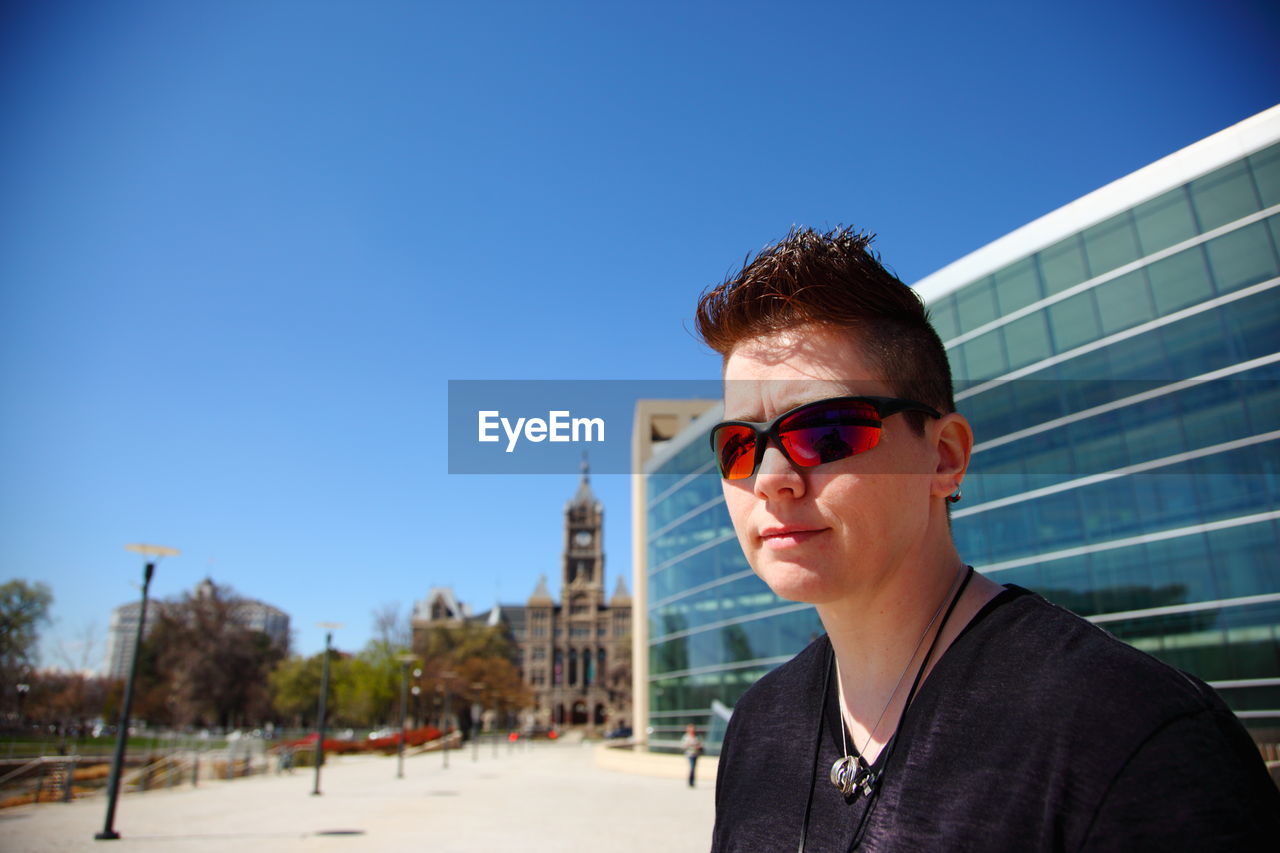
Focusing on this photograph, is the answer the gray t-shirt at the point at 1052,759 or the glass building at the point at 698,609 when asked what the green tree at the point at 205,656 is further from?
the gray t-shirt at the point at 1052,759

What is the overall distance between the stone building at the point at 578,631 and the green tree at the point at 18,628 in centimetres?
6678

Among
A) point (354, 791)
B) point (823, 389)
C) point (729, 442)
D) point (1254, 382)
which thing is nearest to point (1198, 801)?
point (823, 389)

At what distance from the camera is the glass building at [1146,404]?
1692 centimetres

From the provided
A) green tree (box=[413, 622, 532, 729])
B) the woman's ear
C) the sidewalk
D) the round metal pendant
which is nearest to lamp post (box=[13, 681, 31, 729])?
green tree (box=[413, 622, 532, 729])

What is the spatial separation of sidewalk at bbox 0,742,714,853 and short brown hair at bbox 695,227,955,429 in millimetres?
11111

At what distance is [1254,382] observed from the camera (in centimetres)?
1703

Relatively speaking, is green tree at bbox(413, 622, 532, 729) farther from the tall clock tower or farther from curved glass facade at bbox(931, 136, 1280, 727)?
curved glass facade at bbox(931, 136, 1280, 727)

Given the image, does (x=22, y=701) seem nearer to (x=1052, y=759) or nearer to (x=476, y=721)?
(x=476, y=721)

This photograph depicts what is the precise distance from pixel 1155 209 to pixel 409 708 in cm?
7590

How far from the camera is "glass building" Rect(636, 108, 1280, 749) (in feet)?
55.5

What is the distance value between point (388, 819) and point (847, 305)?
57.6 ft

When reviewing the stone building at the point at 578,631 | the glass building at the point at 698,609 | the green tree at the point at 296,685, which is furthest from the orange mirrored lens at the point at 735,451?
the stone building at the point at 578,631

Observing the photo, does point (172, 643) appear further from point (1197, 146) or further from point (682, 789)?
point (1197, 146)

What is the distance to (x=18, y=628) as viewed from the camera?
53.1m
